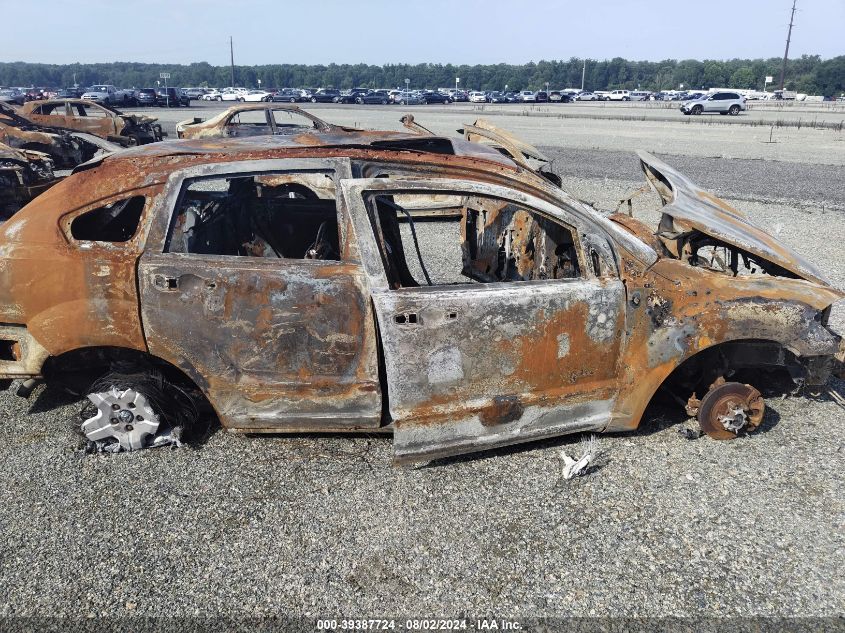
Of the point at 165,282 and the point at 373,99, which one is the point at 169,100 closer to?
the point at 373,99

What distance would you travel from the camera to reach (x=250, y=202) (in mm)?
4824

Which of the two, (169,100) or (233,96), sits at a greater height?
(233,96)

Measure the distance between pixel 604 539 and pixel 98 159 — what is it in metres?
3.74

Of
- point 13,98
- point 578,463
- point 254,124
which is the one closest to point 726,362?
point 578,463

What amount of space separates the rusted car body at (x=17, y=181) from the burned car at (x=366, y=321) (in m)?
8.09

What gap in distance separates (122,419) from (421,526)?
1872mm

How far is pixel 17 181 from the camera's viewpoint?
10609 millimetres

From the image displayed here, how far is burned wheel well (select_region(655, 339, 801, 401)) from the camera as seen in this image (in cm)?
384

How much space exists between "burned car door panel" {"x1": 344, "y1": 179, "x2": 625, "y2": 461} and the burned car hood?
1.02m

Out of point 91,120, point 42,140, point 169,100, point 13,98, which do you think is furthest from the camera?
point 169,100

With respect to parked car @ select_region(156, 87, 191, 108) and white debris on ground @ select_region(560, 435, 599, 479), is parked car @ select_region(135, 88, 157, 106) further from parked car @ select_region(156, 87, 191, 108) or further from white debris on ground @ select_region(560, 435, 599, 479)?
white debris on ground @ select_region(560, 435, 599, 479)

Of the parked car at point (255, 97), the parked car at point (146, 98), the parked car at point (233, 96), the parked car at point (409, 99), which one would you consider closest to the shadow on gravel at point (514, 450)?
the parked car at point (146, 98)

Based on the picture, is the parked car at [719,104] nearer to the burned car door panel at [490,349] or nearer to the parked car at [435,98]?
the parked car at [435,98]

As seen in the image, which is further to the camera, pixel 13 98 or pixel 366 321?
pixel 13 98
